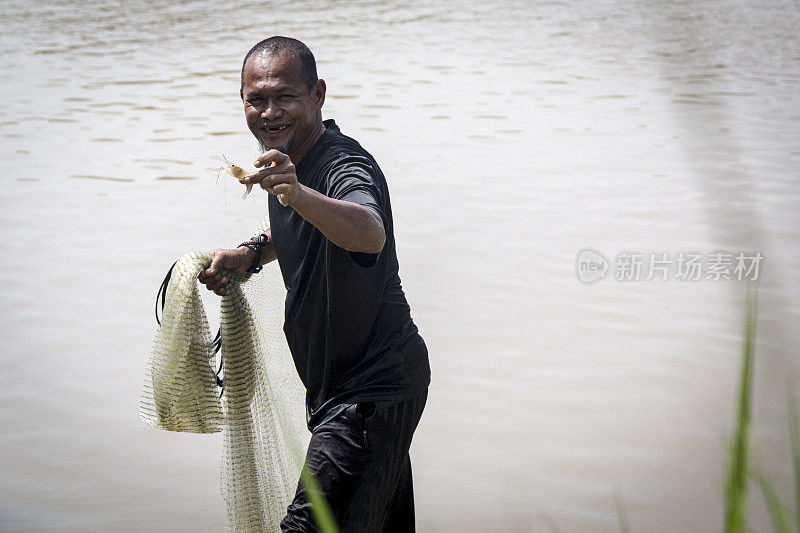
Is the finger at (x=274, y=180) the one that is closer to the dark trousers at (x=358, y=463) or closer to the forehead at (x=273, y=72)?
the forehead at (x=273, y=72)

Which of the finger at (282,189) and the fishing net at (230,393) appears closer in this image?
the finger at (282,189)

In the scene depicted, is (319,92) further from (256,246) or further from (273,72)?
(256,246)

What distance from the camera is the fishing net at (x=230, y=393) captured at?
2498 millimetres

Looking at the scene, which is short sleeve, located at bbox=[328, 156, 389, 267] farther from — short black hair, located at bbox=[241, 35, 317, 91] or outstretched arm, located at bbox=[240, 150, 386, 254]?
short black hair, located at bbox=[241, 35, 317, 91]

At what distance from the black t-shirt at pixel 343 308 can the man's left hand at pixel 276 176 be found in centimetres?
27

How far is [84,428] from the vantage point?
4383mm

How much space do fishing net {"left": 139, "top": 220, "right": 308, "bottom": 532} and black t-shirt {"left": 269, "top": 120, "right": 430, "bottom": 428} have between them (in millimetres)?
313

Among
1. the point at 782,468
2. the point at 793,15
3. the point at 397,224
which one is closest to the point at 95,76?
the point at 397,224

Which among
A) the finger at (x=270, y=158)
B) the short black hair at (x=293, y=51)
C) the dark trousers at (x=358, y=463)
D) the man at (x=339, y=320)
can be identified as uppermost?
the short black hair at (x=293, y=51)

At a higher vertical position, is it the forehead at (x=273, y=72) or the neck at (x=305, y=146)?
the forehead at (x=273, y=72)

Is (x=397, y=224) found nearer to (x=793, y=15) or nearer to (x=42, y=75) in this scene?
(x=42, y=75)

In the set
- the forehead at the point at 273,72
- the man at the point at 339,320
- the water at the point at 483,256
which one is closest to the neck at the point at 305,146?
the man at the point at 339,320

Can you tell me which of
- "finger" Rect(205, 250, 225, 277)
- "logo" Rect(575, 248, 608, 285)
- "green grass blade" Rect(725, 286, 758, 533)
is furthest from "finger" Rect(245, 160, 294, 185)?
"logo" Rect(575, 248, 608, 285)

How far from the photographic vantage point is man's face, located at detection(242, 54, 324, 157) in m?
2.16
